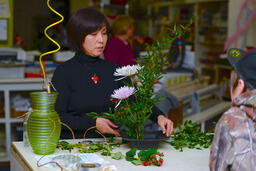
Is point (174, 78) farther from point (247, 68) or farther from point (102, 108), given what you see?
point (247, 68)

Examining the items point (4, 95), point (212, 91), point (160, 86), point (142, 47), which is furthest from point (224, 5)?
point (4, 95)

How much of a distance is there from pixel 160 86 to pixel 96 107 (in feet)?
5.09

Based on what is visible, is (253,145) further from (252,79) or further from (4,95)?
(4,95)

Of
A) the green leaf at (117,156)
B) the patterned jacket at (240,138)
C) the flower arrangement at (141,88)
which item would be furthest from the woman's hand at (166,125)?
the patterned jacket at (240,138)

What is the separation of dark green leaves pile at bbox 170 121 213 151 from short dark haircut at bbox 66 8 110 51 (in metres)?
0.64

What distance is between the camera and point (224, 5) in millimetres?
6973

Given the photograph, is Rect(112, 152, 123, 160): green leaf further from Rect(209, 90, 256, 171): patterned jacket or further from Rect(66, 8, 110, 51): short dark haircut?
Rect(66, 8, 110, 51): short dark haircut

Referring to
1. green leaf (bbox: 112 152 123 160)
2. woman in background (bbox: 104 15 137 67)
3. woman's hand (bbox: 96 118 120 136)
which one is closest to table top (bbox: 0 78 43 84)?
woman in background (bbox: 104 15 137 67)

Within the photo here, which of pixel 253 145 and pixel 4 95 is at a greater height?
pixel 253 145

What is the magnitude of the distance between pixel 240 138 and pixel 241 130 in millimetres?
23

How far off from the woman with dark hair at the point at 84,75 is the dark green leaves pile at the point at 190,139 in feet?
0.54

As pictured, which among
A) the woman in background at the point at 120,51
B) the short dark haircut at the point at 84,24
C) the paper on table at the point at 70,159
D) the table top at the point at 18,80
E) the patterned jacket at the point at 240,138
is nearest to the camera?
the patterned jacket at the point at 240,138

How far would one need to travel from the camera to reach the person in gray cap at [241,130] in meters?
1.13

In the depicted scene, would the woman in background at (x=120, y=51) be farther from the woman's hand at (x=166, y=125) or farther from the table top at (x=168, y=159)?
the table top at (x=168, y=159)
